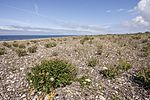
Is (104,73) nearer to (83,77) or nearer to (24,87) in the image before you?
(83,77)

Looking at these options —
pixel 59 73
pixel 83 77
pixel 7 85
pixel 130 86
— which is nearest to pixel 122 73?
pixel 130 86

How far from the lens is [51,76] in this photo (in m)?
8.84

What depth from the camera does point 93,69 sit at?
11.3 meters

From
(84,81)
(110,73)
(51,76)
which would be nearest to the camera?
(51,76)

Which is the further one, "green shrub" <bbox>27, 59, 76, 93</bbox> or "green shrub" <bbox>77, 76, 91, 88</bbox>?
"green shrub" <bbox>77, 76, 91, 88</bbox>

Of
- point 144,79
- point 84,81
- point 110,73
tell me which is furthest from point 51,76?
point 144,79

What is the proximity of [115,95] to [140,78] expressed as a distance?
219cm

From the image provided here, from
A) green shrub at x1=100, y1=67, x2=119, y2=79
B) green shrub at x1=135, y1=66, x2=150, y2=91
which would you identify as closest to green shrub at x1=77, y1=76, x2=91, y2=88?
green shrub at x1=100, y1=67, x2=119, y2=79

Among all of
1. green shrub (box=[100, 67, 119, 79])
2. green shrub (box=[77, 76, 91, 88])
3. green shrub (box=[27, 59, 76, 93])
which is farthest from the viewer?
green shrub (box=[100, 67, 119, 79])

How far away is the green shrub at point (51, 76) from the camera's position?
28.0 feet

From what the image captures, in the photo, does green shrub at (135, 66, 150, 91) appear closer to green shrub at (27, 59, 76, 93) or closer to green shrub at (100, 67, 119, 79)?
green shrub at (100, 67, 119, 79)

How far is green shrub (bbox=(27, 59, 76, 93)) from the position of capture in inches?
336

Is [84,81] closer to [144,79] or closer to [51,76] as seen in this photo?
[51,76]

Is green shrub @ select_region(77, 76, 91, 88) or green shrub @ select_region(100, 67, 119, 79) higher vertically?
green shrub @ select_region(100, 67, 119, 79)
